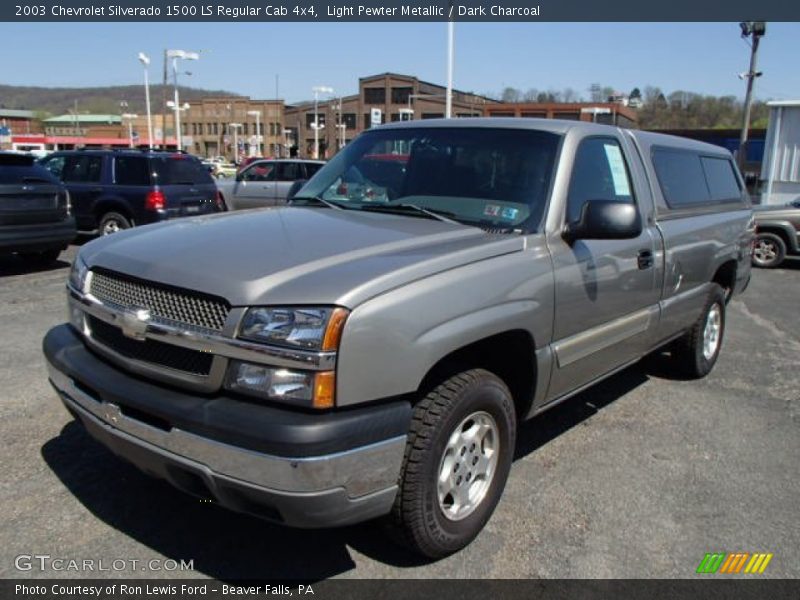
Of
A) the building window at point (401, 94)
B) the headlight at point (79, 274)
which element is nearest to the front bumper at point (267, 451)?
the headlight at point (79, 274)

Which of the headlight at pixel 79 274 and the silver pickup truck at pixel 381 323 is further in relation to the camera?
the headlight at pixel 79 274

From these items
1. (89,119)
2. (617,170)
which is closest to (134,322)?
(617,170)

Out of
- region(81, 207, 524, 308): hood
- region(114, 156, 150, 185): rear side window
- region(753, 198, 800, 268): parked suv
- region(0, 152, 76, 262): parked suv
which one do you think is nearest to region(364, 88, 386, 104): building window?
region(753, 198, 800, 268): parked suv

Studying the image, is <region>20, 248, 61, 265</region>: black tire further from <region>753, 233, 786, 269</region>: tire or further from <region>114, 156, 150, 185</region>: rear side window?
<region>753, 233, 786, 269</region>: tire

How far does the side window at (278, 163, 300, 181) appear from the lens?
1666cm

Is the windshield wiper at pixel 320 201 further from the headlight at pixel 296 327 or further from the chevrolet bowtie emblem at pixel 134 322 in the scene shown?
the headlight at pixel 296 327

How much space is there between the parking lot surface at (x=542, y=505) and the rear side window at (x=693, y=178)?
1524 mm

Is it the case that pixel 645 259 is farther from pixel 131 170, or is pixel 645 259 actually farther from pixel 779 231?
pixel 779 231

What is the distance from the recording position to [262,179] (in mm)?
16844

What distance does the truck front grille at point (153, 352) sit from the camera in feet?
8.23

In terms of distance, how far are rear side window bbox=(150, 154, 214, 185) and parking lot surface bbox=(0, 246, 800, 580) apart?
6935 millimetres

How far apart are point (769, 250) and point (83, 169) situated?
41.9ft

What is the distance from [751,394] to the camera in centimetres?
532

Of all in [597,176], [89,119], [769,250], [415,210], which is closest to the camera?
[415,210]
